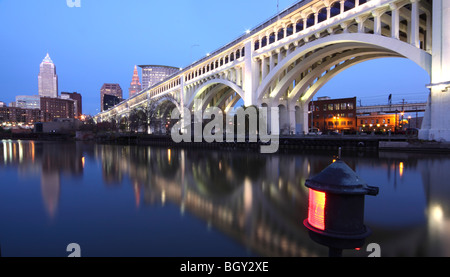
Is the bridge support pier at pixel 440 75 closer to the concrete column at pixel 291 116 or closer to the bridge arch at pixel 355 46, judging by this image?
the bridge arch at pixel 355 46

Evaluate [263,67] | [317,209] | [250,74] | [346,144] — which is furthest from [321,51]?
[317,209]

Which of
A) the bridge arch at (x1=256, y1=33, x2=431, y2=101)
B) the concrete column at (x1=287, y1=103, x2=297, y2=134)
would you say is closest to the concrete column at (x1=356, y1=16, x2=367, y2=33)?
the bridge arch at (x1=256, y1=33, x2=431, y2=101)

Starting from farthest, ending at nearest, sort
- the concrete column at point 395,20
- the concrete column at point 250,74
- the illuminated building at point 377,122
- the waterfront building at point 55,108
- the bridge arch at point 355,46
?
the waterfront building at point 55,108
the illuminated building at point 377,122
the concrete column at point 250,74
the concrete column at point 395,20
the bridge arch at point 355,46

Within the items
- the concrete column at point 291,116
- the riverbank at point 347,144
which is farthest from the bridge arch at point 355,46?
the riverbank at point 347,144

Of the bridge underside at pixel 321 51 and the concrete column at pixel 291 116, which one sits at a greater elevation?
the bridge underside at pixel 321 51

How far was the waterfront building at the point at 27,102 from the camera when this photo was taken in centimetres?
17675

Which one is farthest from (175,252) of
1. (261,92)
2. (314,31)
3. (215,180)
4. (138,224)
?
(261,92)

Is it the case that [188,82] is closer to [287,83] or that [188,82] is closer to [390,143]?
[287,83]

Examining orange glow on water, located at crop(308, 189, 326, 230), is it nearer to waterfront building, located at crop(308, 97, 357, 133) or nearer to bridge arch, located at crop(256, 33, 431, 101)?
bridge arch, located at crop(256, 33, 431, 101)

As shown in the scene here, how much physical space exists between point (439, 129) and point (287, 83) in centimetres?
→ 1993

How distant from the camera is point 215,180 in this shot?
11.8 m

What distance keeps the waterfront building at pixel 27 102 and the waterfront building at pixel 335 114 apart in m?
195

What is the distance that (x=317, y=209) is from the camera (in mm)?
3021

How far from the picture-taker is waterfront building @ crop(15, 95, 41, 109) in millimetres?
176750
